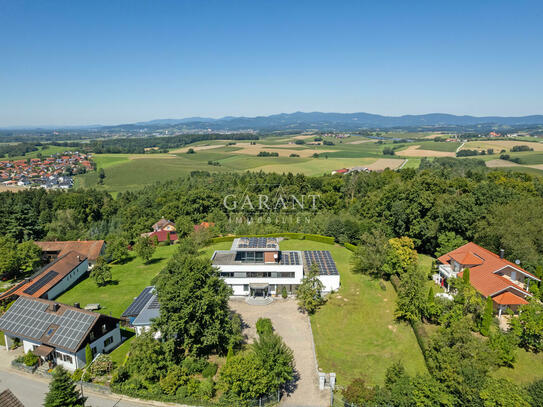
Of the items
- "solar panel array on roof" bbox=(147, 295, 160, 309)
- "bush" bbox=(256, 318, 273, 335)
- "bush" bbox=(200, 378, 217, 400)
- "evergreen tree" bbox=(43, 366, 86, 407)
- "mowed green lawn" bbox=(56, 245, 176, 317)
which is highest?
"evergreen tree" bbox=(43, 366, 86, 407)

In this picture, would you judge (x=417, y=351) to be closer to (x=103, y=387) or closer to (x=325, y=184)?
(x=103, y=387)

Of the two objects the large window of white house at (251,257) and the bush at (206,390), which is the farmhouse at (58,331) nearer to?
the bush at (206,390)

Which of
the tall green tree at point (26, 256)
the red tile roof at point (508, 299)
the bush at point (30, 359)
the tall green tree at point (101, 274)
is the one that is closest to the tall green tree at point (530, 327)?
the red tile roof at point (508, 299)

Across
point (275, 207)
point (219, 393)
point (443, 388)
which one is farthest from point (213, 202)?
point (443, 388)

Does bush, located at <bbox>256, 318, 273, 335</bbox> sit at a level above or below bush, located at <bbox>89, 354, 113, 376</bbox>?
below

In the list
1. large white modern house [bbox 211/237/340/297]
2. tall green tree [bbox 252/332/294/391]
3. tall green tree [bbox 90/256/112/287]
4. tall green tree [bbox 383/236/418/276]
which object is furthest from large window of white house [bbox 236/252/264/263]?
tall green tree [bbox 252/332/294/391]

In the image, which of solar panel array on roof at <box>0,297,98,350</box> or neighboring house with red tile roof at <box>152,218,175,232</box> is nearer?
solar panel array on roof at <box>0,297,98,350</box>

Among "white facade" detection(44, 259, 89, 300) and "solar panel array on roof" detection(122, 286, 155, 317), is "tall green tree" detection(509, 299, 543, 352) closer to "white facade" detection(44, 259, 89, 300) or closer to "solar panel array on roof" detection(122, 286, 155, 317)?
"solar panel array on roof" detection(122, 286, 155, 317)
